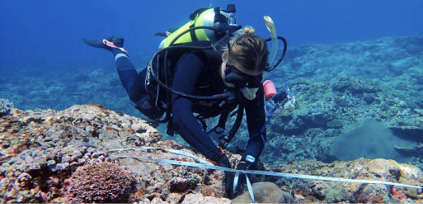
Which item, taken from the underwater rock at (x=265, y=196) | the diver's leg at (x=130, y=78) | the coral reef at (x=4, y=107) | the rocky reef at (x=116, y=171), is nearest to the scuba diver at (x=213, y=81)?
the underwater rock at (x=265, y=196)

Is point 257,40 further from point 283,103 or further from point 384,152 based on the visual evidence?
point 384,152

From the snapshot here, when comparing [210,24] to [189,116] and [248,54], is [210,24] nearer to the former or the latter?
[248,54]

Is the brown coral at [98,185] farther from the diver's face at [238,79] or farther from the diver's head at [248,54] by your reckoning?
the diver's head at [248,54]

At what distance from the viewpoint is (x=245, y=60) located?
2.26 metres

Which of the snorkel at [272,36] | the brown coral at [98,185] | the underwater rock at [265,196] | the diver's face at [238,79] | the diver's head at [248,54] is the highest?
the snorkel at [272,36]

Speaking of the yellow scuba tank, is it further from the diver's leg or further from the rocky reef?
the rocky reef

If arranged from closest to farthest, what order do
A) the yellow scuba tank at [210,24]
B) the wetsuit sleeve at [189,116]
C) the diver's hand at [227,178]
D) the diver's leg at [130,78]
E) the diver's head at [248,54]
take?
the diver's head at [248,54] → the diver's hand at [227,178] → the wetsuit sleeve at [189,116] → the yellow scuba tank at [210,24] → the diver's leg at [130,78]

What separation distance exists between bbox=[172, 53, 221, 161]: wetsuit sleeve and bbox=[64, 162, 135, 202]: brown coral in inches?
36.7

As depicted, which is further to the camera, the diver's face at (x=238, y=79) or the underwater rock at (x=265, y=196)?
the diver's face at (x=238, y=79)

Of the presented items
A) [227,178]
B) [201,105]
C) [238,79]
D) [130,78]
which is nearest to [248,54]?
[238,79]

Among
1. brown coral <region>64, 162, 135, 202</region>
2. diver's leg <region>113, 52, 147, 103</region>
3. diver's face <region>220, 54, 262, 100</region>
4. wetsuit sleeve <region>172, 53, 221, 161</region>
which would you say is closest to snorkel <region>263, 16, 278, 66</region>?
diver's face <region>220, 54, 262, 100</region>

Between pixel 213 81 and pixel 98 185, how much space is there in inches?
74.1

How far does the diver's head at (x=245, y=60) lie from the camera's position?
2236 mm

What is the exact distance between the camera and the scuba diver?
7.70 feet
